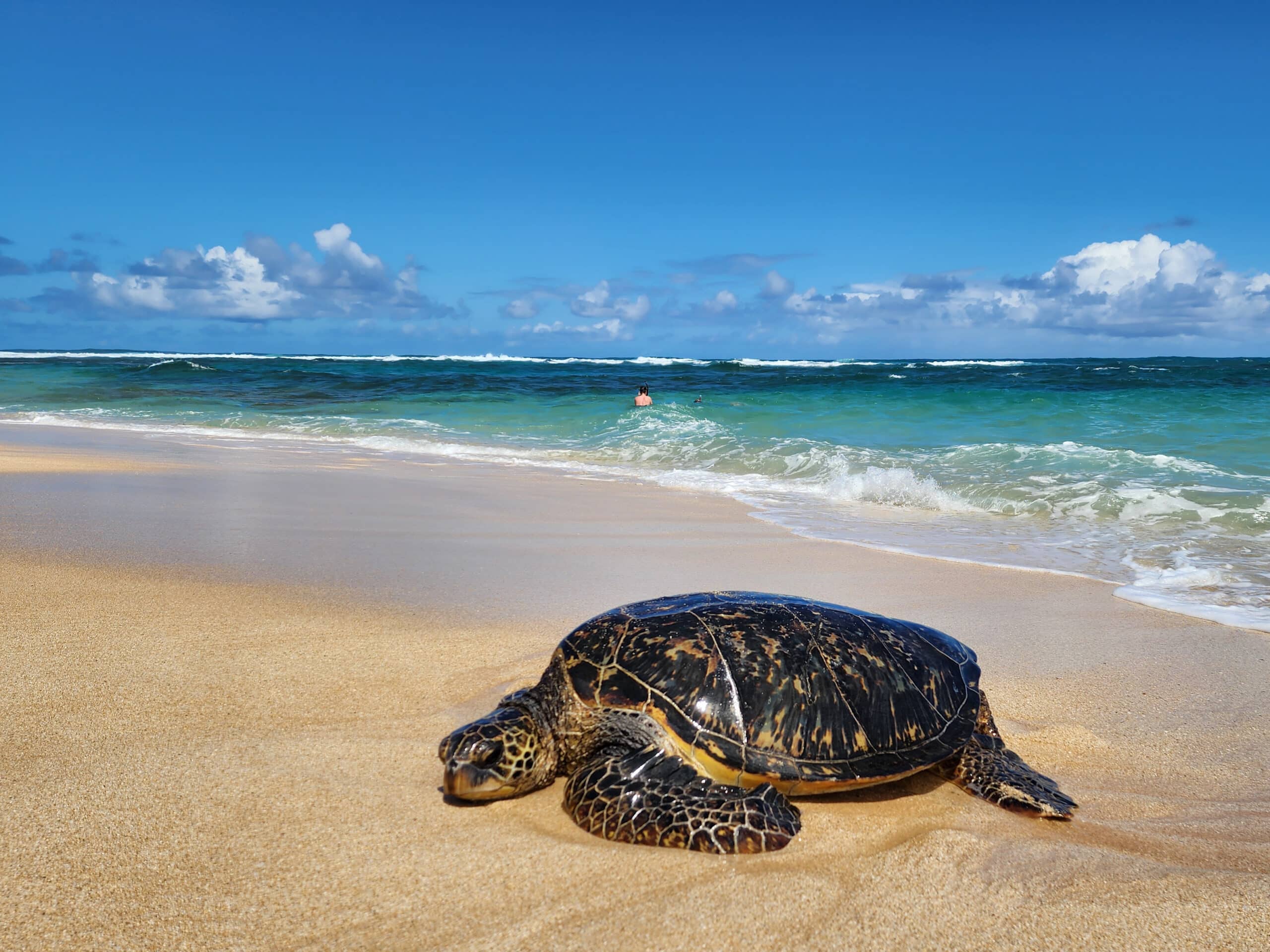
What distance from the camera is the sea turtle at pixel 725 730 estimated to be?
8.53ft

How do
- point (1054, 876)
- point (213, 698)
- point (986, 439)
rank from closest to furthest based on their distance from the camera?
1. point (1054, 876)
2. point (213, 698)
3. point (986, 439)

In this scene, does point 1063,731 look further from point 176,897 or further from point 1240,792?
point 176,897

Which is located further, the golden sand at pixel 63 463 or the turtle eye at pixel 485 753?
the golden sand at pixel 63 463

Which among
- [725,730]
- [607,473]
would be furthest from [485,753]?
[607,473]

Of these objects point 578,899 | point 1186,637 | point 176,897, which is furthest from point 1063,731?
point 176,897

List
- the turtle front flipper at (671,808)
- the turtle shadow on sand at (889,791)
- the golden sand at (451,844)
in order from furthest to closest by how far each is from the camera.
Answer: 1. the turtle shadow on sand at (889,791)
2. the turtle front flipper at (671,808)
3. the golden sand at (451,844)

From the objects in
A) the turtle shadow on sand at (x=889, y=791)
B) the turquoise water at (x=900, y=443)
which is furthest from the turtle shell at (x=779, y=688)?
the turquoise water at (x=900, y=443)

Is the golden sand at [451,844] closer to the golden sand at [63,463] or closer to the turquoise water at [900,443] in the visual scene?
the turquoise water at [900,443]

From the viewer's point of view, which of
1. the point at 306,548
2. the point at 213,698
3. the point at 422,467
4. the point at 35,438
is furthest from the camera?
the point at 35,438

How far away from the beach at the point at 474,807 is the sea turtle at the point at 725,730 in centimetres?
9

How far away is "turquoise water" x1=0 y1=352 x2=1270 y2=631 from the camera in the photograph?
22.9ft

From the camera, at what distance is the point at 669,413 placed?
2031 centimetres

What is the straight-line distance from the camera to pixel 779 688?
9.14 feet

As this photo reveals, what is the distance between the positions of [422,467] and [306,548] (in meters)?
5.46
